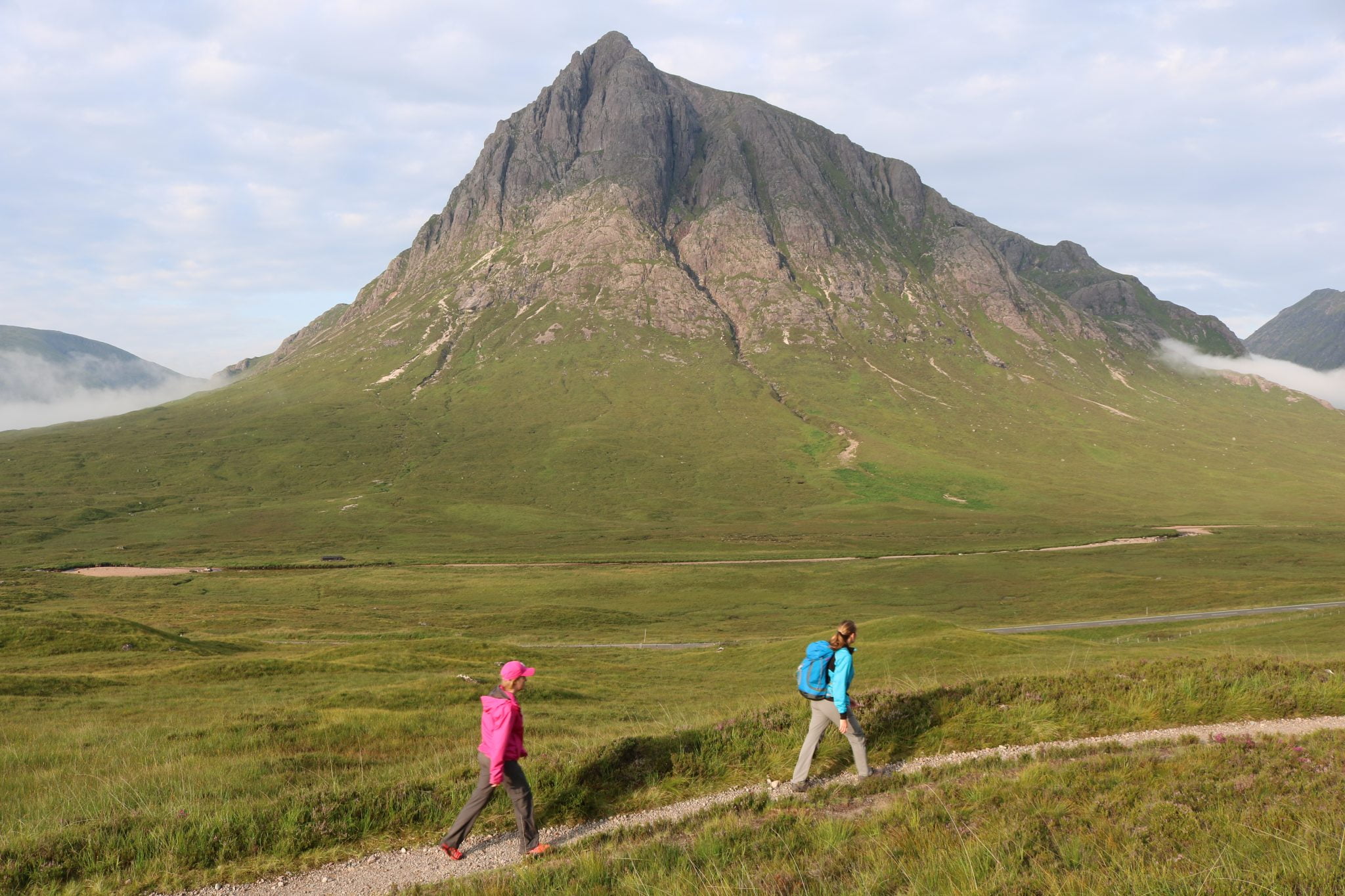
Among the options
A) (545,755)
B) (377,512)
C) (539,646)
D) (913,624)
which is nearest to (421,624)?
(539,646)

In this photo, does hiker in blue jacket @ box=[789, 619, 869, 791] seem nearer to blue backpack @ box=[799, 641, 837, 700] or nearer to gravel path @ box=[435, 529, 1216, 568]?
blue backpack @ box=[799, 641, 837, 700]

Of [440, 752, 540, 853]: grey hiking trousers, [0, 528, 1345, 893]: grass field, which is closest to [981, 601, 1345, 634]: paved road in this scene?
[0, 528, 1345, 893]: grass field

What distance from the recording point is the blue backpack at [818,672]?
50.2 feet

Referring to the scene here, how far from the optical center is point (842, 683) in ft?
48.7

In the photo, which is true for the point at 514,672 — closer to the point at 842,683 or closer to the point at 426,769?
the point at 426,769

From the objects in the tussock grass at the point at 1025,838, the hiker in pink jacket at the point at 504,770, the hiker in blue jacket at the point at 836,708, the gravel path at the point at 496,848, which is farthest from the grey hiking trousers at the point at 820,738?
the hiker in pink jacket at the point at 504,770

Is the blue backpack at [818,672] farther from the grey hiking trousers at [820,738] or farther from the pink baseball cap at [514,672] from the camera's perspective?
the pink baseball cap at [514,672]

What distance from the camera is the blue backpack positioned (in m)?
15.3

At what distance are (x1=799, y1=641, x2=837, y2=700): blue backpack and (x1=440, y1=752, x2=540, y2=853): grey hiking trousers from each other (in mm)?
5779

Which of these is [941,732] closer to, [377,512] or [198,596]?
[198,596]

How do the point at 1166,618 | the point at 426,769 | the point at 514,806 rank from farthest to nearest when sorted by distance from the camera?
1. the point at 1166,618
2. the point at 426,769
3. the point at 514,806

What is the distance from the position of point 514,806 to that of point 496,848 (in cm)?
95

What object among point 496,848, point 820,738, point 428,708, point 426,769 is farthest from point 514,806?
point 428,708

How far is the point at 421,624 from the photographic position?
282 ft
